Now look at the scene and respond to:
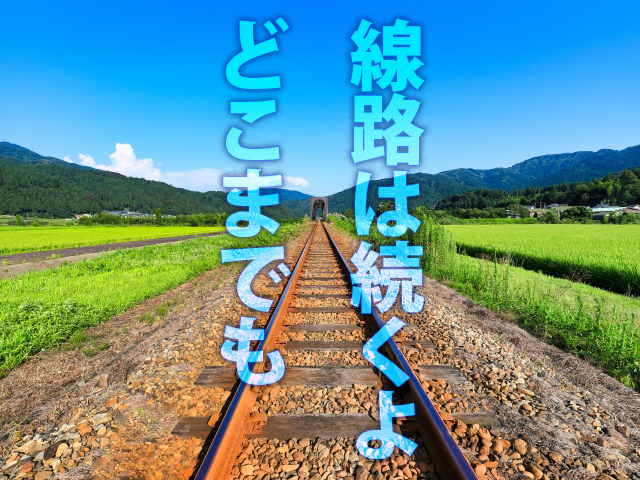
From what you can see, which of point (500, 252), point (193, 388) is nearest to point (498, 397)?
point (193, 388)

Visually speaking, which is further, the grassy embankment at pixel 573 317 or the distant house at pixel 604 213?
the distant house at pixel 604 213

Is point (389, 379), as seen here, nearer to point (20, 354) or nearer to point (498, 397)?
point (498, 397)

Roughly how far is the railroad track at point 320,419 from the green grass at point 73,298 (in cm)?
267

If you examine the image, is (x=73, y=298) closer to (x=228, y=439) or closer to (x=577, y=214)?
(x=228, y=439)

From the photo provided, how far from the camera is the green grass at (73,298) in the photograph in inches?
155

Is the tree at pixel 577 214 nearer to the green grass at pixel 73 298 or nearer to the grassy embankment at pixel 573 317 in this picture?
the grassy embankment at pixel 573 317

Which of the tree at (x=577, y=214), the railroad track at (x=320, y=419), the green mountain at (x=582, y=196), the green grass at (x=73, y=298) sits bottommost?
the green grass at (x=73, y=298)

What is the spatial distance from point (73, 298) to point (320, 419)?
225 inches

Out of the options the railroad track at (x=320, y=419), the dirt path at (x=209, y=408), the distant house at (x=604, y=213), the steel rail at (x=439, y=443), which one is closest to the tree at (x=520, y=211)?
the distant house at (x=604, y=213)

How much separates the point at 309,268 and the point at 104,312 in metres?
4.16

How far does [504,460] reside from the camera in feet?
6.00

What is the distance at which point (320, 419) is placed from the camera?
210 cm

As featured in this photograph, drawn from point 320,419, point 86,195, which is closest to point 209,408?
point 320,419

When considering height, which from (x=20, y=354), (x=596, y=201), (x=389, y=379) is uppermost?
(x=596, y=201)
